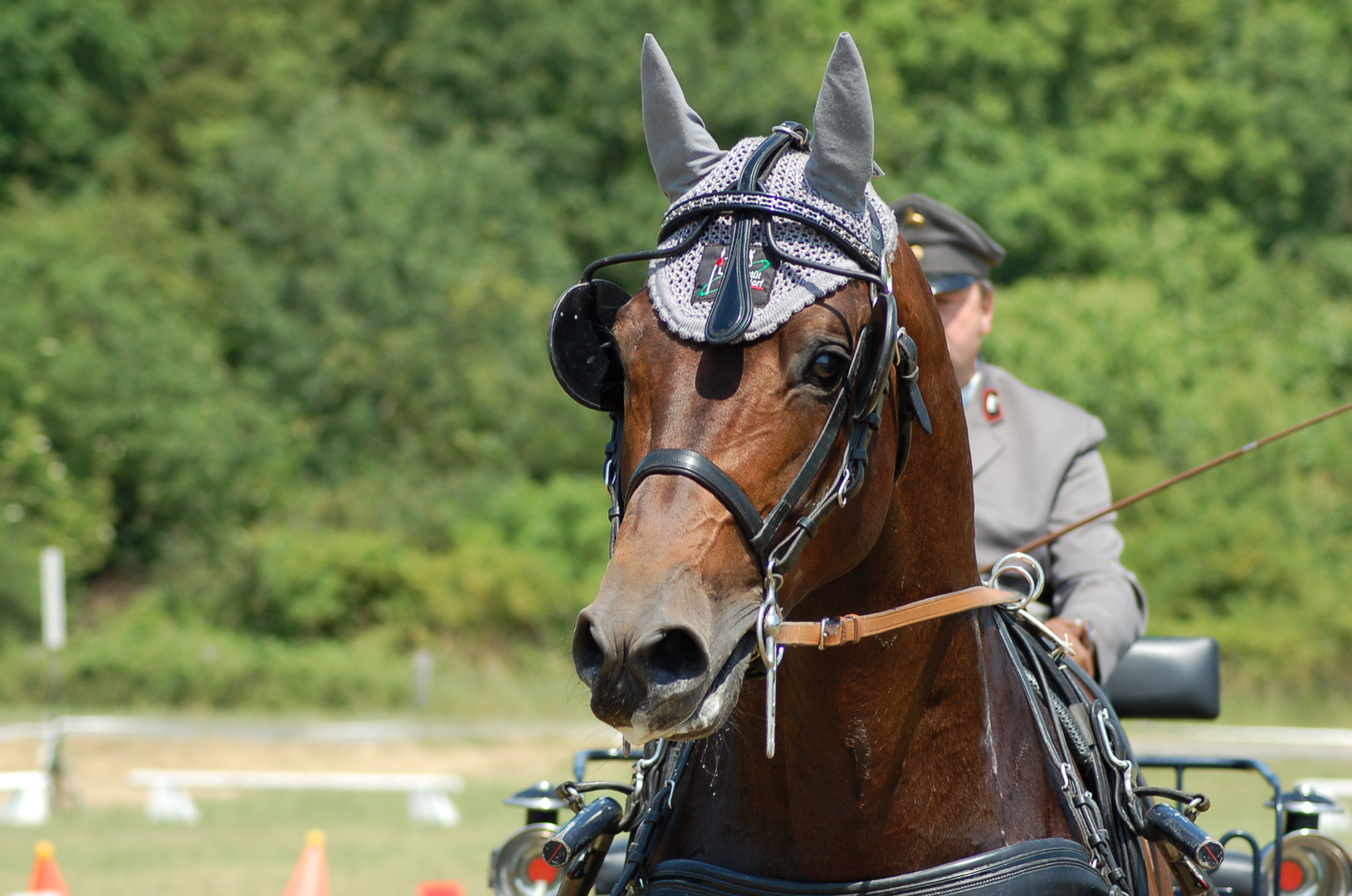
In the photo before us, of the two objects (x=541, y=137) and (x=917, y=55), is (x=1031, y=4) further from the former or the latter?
(x=541, y=137)

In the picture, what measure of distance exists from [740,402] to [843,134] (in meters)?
0.49

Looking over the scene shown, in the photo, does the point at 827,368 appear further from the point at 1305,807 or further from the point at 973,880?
the point at 1305,807

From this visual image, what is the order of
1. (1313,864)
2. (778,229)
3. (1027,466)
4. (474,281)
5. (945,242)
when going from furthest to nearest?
1. (474,281)
2. (945,242)
3. (1027,466)
4. (1313,864)
5. (778,229)

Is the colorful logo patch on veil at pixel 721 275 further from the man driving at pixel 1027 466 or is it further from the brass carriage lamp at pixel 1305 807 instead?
the brass carriage lamp at pixel 1305 807

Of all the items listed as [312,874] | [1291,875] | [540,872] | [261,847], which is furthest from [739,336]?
[261,847]

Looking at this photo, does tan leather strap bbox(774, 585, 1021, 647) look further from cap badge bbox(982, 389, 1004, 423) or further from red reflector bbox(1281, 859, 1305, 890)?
red reflector bbox(1281, 859, 1305, 890)

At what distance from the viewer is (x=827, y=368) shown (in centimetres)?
221

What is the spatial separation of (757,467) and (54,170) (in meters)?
37.2

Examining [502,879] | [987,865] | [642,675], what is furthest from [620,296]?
[502,879]

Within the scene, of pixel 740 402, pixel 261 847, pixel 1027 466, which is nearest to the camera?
pixel 740 402

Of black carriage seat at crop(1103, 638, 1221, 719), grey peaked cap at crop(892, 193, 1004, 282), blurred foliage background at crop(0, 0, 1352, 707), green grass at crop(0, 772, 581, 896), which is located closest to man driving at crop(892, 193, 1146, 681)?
grey peaked cap at crop(892, 193, 1004, 282)

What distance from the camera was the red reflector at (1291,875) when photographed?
3773 millimetres

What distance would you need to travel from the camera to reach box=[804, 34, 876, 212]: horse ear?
2279 millimetres

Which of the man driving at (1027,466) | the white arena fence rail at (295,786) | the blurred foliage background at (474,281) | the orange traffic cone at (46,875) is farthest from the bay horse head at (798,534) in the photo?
the blurred foliage background at (474,281)
